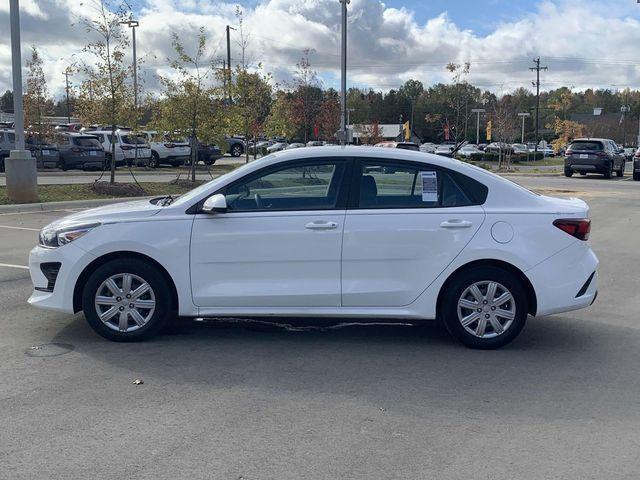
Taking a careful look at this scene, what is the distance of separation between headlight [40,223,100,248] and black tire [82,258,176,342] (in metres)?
0.33

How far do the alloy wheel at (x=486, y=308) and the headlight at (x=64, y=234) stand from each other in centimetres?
312

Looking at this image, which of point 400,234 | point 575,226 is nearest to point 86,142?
point 400,234

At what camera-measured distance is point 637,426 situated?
4.27m

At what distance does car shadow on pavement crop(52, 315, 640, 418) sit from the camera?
4.70 metres

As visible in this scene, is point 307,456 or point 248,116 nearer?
point 307,456

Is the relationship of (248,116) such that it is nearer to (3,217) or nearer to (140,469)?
(3,217)

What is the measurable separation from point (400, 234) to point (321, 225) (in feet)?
2.11

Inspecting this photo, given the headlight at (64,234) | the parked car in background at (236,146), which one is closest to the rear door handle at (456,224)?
the headlight at (64,234)

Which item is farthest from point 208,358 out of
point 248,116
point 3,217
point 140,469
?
point 248,116

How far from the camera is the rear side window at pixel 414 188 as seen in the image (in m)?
5.69

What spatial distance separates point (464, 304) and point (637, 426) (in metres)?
1.70

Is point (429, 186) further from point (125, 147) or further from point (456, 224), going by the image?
point (125, 147)

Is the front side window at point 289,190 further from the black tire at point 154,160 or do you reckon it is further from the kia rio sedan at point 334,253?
the black tire at point 154,160

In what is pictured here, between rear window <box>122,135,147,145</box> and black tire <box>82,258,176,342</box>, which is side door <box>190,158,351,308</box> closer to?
black tire <box>82,258,176,342</box>
